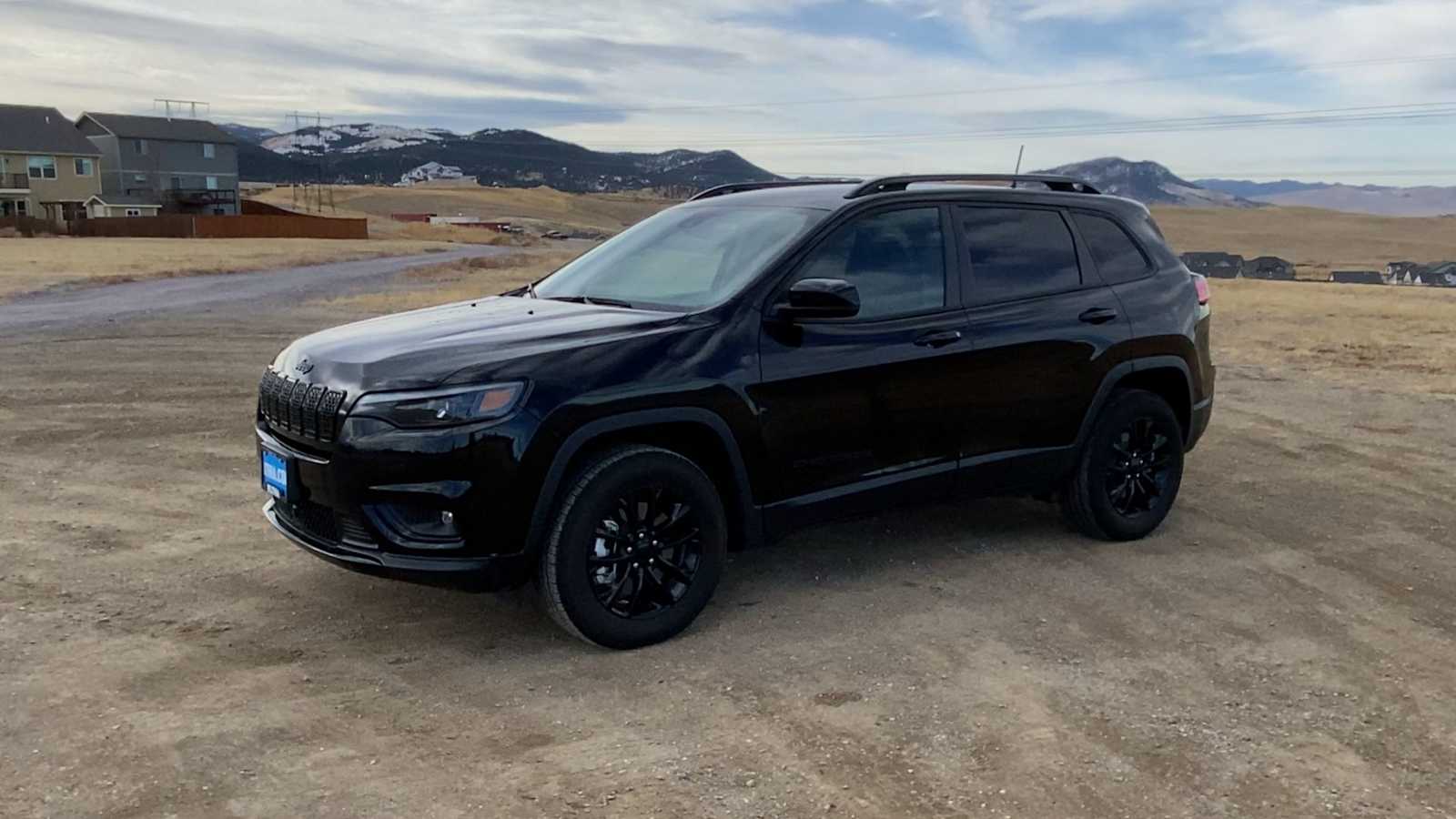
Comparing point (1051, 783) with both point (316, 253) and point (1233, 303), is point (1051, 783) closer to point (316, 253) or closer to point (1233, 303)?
point (1233, 303)

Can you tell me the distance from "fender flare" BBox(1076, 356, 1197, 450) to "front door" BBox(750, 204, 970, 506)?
91cm

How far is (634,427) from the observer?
445 cm

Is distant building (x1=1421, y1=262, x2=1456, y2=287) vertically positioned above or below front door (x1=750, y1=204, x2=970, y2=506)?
below

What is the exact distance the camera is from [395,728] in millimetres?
3838

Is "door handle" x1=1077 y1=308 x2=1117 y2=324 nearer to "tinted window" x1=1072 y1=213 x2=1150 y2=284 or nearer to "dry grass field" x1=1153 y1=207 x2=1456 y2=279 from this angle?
"tinted window" x1=1072 y1=213 x2=1150 y2=284

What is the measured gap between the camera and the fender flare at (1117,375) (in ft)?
19.3

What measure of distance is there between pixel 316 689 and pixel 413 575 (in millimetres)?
517

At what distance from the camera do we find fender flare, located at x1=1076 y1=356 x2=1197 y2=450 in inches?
231

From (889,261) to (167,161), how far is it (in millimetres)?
101260

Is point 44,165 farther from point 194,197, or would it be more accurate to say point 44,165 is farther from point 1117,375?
point 1117,375

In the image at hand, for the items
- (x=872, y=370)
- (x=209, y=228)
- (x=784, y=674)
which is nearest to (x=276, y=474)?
(x=784, y=674)

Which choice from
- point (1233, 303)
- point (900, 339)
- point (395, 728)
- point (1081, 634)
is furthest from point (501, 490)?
point (1233, 303)

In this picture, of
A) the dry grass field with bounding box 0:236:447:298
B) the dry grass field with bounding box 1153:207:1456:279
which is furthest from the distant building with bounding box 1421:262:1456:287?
the dry grass field with bounding box 0:236:447:298

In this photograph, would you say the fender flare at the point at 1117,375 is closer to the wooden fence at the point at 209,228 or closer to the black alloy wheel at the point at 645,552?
the black alloy wheel at the point at 645,552
